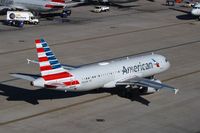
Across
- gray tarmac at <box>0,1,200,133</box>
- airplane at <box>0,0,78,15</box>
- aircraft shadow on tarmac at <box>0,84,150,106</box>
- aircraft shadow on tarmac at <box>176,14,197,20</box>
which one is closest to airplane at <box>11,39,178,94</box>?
aircraft shadow on tarmac at <box>0,84,150,106</box>

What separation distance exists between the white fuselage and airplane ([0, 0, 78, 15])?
52.4m

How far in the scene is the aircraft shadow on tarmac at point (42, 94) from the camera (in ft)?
181

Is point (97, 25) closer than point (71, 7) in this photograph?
Yes

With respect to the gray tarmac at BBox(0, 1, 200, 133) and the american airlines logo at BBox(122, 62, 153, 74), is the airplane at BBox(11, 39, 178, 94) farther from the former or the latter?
the gray tarmac at BBox(0, 1, 200, 133)

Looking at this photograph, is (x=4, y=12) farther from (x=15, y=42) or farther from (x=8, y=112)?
(x=8, y=112)

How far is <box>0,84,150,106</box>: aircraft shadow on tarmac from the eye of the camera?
55031mm

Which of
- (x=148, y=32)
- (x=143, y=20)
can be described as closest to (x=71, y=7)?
(x=143, y=20)

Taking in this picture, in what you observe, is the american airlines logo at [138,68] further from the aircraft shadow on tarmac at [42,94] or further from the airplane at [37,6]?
the airplane at [37,6]

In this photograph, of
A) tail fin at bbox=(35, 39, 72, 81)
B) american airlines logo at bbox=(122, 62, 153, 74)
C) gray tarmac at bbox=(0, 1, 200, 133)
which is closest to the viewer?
tail fin at bbox=(35, 39, 72, 81)

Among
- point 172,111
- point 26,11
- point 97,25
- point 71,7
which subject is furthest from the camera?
point 71,7

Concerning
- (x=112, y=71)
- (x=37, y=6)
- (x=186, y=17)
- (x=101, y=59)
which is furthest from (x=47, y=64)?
(x=186, y=17)

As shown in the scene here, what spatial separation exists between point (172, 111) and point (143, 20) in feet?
182

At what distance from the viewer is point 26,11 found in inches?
4277

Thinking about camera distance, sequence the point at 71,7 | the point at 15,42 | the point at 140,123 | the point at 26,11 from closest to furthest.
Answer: the point at 140,123
the point at 15,42
the point at 26,11
the point at 71,7
